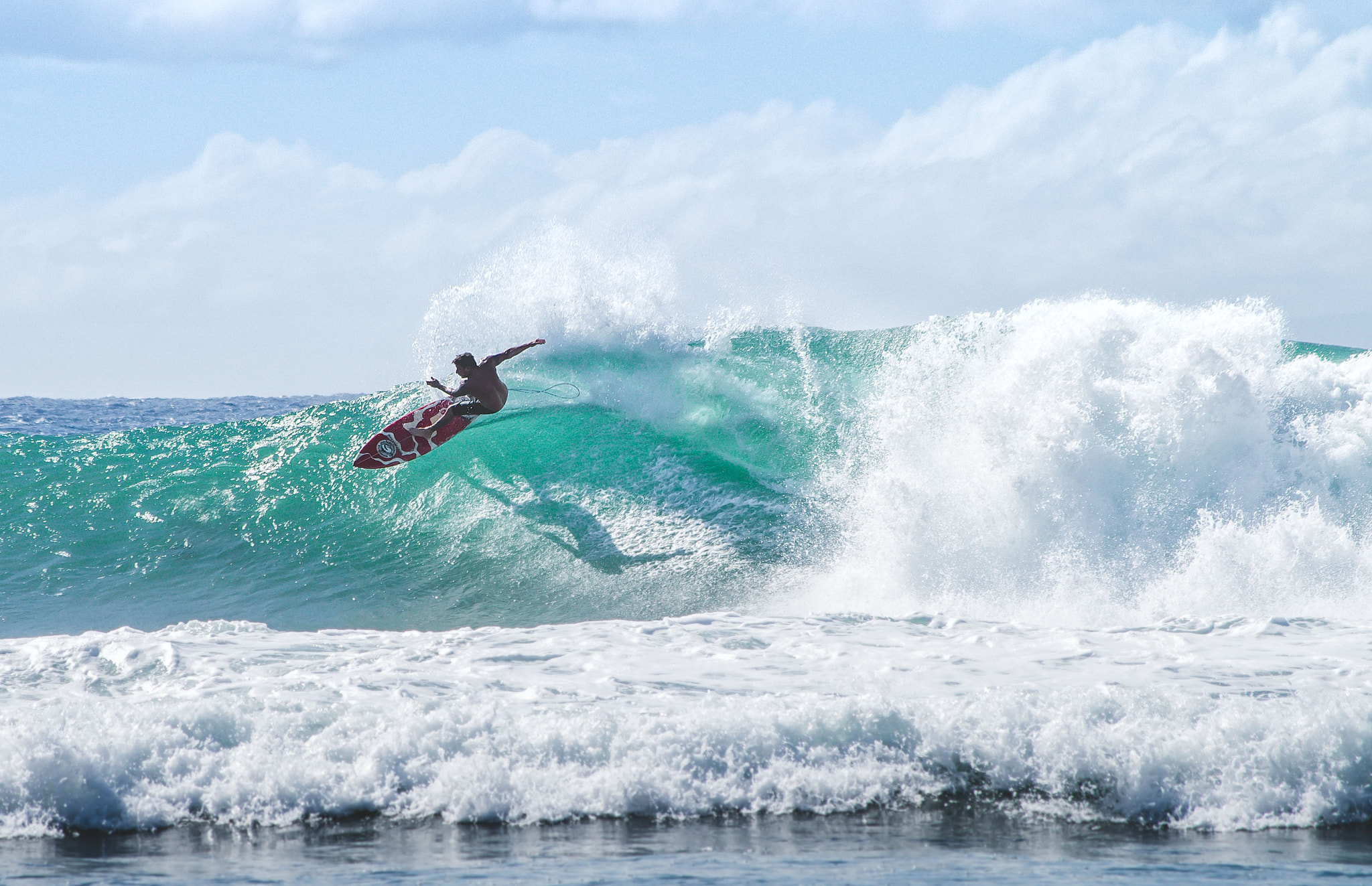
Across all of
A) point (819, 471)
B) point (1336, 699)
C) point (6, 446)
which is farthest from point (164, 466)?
point (1336, 699)

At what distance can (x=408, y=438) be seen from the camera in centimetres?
1023

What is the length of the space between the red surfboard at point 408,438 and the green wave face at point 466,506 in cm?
41

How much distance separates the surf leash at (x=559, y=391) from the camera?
11.5m

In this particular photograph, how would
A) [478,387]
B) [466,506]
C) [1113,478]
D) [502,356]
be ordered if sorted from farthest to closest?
1. [466,506]
2. [478,387]
3. [502,356]
4. [1113,478]

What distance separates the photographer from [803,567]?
8.65m

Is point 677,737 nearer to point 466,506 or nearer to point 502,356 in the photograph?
point 502,356

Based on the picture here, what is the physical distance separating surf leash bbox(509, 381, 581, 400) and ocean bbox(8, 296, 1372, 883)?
0.21ft

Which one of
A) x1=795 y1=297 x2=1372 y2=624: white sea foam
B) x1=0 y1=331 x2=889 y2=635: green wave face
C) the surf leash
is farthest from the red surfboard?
x1=795 y1=297 x2=1372 y2=624: white sea foam

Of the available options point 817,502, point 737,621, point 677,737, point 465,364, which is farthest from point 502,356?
point 677,737

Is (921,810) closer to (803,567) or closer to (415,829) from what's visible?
(415,829)

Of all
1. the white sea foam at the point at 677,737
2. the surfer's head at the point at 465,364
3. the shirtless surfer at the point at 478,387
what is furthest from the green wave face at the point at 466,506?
the white sea foam at the point at 677,737

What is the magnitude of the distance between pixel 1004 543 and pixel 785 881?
519 centimetres

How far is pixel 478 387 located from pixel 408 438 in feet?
4.11

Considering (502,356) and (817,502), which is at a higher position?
(502,356)
